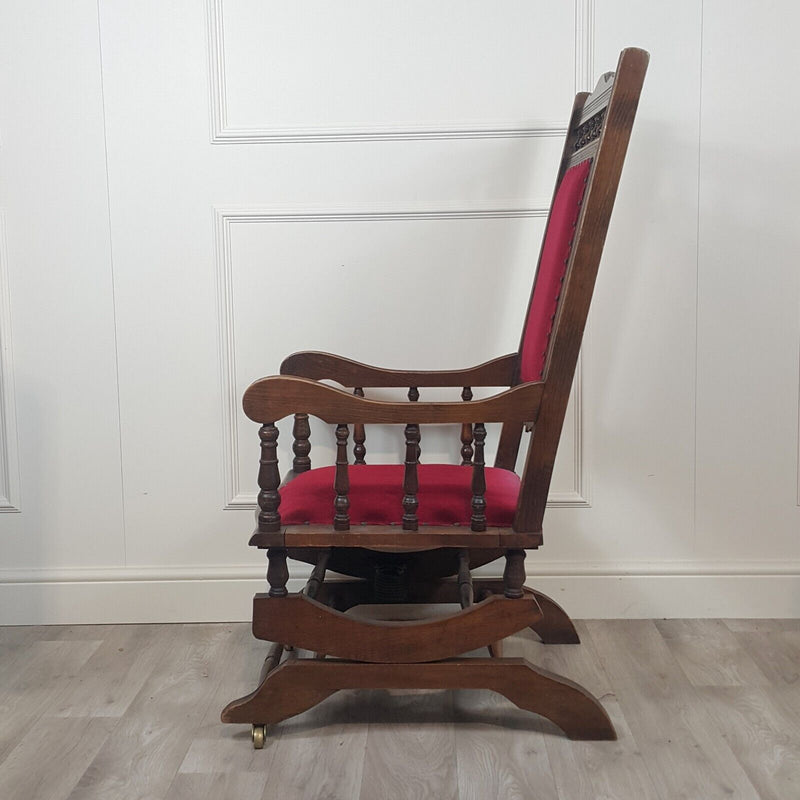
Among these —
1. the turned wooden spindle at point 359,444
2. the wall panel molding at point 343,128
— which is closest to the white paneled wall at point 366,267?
the wall panel molding at point 343,128

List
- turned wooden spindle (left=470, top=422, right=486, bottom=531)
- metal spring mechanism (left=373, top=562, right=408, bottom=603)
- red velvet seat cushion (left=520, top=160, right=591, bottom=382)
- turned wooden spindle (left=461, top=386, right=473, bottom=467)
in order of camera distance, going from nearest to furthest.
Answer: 1. turned wooden spindle (left=470, top=422, right=486, bottom=531)
2. red velvet seat cushion (left=520, top=160, right=591, bottom=382)
3. metal spring mechanism (left=373, top=562, right=408, bottom=603)
4. turned wooden spindle (left=461, top=386, right=473, bottom=467)

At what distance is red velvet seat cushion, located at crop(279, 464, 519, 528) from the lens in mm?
1610

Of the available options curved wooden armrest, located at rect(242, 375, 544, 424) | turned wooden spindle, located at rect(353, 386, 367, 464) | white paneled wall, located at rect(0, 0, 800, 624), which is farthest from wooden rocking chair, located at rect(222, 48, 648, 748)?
white paneled wall, located at rect(0, 0, 800, 624)

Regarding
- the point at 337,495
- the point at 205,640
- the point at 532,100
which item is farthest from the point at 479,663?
the point at 532,100

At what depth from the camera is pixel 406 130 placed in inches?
83.2

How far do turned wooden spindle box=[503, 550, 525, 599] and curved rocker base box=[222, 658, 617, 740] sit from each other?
0.13 metres

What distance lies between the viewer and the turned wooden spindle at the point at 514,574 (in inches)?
63.4

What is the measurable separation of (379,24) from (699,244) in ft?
3.04

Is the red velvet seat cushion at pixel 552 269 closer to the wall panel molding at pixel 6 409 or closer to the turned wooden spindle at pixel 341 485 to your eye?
the turned wooden spindle at pixel 341 485

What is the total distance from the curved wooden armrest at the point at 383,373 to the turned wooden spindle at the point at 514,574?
0.49m

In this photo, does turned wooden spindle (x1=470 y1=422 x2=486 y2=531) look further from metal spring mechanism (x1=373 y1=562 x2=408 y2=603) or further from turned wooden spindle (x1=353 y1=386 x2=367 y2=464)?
→ turned wooden spindle (x1=353 y1=386 x2=367 y2=464)

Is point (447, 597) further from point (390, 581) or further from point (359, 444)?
point (359, 444)

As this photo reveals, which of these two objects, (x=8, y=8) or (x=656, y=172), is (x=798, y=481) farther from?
(x=8, y=8)

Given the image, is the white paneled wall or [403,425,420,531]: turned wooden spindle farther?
the white paneled wall
